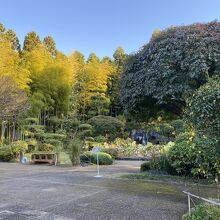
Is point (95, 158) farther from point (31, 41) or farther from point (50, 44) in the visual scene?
point (50, 44)

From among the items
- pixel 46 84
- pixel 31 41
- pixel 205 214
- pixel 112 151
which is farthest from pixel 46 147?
pixel 205 214

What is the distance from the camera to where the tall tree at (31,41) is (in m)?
17.6

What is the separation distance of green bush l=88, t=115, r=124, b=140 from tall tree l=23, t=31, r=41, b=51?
21.6 feet

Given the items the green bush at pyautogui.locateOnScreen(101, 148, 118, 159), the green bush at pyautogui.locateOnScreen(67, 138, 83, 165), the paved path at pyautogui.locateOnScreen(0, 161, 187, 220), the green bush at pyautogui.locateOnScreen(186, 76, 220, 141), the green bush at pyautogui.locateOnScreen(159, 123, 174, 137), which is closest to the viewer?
the green bush at pyautogui.locateOnScreen(186, 76, 220, 141)

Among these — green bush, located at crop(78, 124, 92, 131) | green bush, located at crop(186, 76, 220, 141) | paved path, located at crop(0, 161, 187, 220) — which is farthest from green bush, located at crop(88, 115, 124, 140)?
green bush, located at crop(186, 76, 220, 141)

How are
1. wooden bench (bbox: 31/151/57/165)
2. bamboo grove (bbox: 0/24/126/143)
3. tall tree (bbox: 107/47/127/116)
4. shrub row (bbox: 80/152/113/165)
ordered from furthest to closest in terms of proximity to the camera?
tall tree (bbox: 107/47/127/116)
bamboo grove (bbox: 0/24/126/143)
wooden bench (bbox: 31/151/57/165)
shrub row (bbox: 80/152/113/165)

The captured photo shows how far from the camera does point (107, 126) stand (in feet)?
54.3

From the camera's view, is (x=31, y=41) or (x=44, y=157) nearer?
(x=44, y=157)

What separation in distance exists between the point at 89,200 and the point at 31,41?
1612 centimetres

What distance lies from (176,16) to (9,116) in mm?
8961

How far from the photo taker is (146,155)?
11.4 meters

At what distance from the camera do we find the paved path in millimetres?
3361

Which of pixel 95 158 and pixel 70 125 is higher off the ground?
pixel 70 125

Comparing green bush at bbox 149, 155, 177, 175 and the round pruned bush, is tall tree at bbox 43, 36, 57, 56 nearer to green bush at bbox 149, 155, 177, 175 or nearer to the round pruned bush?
the round pruned bush
